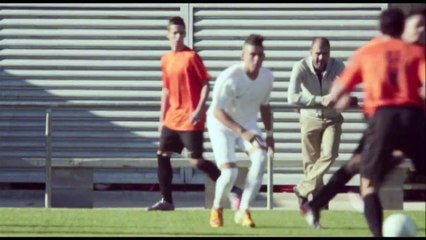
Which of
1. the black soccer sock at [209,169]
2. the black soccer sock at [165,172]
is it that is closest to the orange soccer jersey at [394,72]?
the black soccer sock at [209,169]

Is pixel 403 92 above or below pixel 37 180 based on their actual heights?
above

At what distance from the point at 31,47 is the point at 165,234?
24.7ft

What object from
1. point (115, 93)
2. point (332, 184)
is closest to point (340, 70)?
point (332, 184)

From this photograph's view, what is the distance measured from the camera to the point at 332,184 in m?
13.0

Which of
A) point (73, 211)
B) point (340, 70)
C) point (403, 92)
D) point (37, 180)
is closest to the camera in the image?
point (403, 92)

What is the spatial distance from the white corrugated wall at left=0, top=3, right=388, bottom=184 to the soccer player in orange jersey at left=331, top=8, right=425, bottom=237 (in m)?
8.02

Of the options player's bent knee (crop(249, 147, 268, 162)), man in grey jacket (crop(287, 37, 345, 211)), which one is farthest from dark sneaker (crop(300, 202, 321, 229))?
man in grey jacket (crop(287, 37, 345, 211))

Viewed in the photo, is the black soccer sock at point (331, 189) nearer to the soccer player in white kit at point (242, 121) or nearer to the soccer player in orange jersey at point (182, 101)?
the soccer player in white kit at point (242, 121)

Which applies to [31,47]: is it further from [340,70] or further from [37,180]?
[340,70]

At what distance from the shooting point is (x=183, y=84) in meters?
14.8

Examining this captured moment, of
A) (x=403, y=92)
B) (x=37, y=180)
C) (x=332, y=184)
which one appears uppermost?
(x=403, y=92)

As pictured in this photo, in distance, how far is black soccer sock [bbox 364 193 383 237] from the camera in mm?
11492

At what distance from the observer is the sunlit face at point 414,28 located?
11.4 metres

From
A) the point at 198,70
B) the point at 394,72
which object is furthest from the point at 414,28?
the point at 198,70
